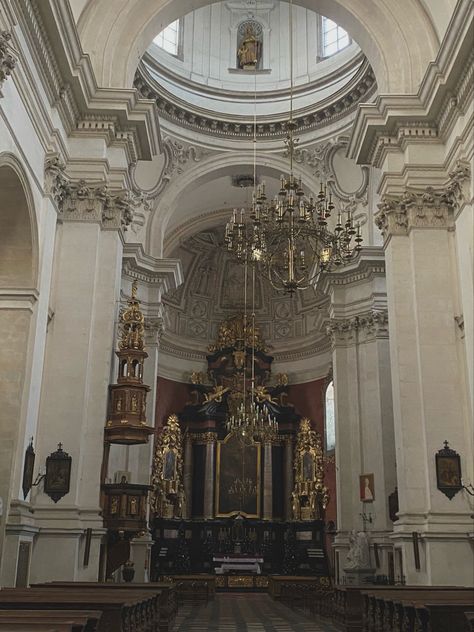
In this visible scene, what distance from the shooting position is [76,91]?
10305 millimetres

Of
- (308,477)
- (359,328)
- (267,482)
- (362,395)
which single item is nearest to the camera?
(362,395)

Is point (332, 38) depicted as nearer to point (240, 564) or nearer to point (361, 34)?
point (361, 34)

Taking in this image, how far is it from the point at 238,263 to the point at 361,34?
13.9 ft

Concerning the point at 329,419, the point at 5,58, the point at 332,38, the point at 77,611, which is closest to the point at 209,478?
the point at 329,419

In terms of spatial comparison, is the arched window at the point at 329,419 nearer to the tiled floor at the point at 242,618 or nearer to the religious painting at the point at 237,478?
the religious painting at the point at 237,478

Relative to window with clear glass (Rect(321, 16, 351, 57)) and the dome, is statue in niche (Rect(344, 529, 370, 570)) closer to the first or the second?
the dome

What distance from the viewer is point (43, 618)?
3916mm

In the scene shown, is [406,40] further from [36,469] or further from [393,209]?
[36,469]

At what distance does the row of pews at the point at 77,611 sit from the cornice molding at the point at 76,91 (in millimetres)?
5995

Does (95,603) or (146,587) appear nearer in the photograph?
(95,603)

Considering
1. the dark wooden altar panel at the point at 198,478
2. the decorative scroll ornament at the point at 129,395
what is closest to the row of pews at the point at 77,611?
the decorative scroll ornament at the point at 129,395

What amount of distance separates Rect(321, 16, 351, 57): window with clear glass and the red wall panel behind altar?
833 cm

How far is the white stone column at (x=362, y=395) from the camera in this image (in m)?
14.5

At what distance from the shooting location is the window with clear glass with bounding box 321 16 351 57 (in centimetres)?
1723
